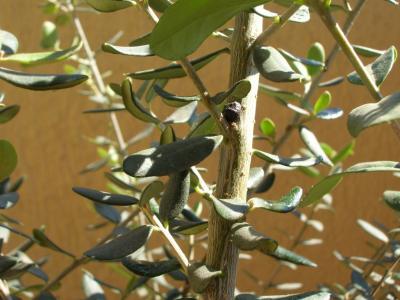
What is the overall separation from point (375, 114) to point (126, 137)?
1.45m

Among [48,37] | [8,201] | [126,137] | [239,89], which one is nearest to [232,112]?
[239,89]

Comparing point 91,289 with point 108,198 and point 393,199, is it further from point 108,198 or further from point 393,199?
point 393,199

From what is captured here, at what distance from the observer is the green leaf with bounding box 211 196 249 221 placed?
15.5 inches

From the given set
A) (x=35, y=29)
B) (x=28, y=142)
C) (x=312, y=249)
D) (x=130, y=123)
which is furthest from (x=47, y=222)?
(x=312, y=249)

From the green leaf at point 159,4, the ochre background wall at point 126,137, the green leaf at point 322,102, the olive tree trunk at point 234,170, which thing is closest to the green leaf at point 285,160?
the olive tree trunk at point 234,170

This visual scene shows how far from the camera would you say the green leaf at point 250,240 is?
15.4 inches

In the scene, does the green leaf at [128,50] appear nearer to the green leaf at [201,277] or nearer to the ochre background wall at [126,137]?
the green leaf at [201,277]

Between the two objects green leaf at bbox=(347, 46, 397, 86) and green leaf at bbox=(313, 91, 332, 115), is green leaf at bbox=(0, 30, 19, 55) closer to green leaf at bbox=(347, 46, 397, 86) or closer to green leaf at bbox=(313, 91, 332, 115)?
green leaf at bbox=(347, 46, 397, 86)

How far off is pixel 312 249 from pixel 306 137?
1.13 metres

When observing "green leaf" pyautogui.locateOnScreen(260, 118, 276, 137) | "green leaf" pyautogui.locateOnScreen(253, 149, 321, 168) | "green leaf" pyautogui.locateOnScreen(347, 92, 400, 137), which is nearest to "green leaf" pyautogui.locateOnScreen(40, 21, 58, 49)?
"green leaf" pyautogui.locateOnScreen(260, 118, 276, 137)

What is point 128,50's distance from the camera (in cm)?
43

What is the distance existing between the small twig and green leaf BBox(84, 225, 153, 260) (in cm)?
16

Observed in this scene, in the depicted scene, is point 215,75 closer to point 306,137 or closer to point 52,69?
point 52,69

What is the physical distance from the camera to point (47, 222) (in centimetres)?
181
